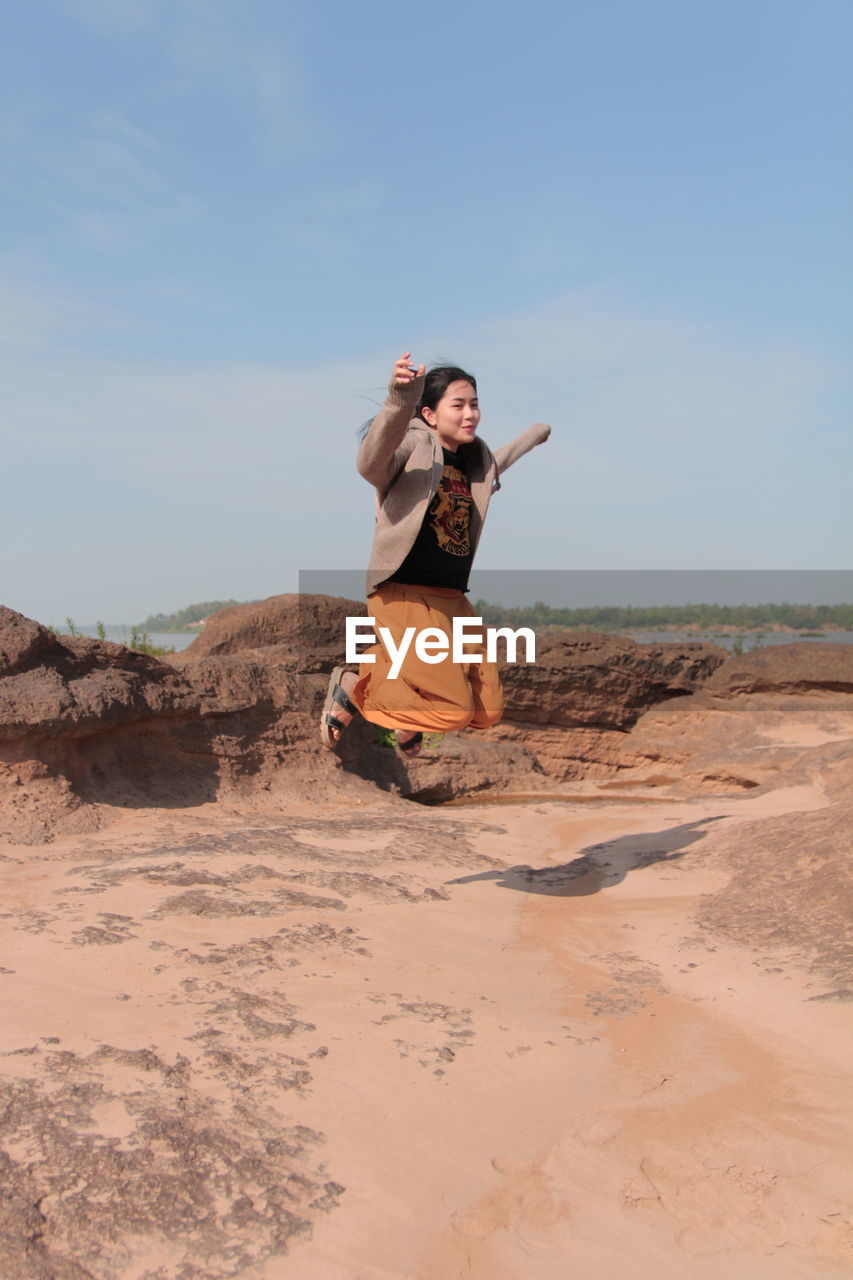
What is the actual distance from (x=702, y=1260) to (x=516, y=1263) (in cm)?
39

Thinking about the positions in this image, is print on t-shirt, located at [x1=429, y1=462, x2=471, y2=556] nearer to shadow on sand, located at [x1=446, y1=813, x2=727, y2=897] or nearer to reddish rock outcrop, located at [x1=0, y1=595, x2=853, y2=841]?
shadow on sand, located at [x1=446, y1=813, x2=727, y2=897]

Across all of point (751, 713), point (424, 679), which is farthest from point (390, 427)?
point (751, 713)

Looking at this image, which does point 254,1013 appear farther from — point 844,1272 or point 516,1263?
point 844,1272

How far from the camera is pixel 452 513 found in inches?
180

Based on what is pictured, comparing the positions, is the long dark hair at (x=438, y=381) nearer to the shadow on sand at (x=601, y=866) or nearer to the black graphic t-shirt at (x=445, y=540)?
the black graphic t-shirt at (x=445, y=540)

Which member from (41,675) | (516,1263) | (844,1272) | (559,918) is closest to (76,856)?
(41,675)

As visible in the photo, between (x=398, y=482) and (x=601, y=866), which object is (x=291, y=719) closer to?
(x=601, y=866)

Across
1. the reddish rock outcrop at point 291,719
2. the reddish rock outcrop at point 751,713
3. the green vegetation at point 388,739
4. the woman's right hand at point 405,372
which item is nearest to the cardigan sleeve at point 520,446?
the woman's right hand at point 405,372

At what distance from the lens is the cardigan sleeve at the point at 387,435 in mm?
3988

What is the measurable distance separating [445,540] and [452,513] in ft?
0.42

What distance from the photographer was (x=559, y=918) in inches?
183

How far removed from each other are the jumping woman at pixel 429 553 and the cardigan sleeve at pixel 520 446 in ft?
0.55

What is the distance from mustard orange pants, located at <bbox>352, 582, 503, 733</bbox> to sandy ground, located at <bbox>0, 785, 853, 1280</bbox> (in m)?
0.83

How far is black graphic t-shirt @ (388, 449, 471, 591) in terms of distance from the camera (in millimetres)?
4508
